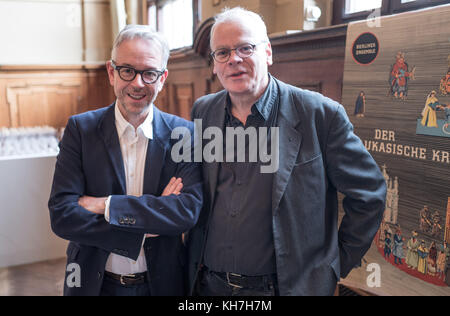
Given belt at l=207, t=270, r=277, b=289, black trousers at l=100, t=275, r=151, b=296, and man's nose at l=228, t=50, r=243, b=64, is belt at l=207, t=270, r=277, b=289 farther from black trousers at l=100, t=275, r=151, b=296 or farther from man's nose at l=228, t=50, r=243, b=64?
man's nose at l=228, t=50, r=243, b=64

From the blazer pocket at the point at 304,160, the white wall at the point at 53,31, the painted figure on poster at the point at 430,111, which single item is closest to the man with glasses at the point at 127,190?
the blazer pocket at the point at 304,160

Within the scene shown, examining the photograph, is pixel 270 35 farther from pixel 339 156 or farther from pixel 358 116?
pixel 339 156

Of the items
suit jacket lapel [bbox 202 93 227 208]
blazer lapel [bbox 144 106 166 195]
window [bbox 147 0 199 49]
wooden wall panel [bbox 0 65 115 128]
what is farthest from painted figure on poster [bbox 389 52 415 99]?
wooden wall panel [bbox 0 65 115 128]

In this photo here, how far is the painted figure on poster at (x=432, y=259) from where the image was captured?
57.4 inches

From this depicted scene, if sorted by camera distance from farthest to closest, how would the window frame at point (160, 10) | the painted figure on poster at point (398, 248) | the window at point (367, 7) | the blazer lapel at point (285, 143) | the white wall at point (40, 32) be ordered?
the white wall at point (40, 32) < the window frame at point (160, 10) < the window at point (367, 7) < the painted figure on poster at point (398, 248) < the blazer lapel at point (285, 143)

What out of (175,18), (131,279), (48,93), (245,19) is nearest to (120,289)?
(131,279)

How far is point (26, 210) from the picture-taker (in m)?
3.09

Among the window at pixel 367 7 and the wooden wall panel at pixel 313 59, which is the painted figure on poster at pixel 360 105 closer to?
the wooden wall panel at pixel 313 59

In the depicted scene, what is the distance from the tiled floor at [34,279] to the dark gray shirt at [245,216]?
80.8 inches

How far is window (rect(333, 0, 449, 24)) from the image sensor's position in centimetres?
177

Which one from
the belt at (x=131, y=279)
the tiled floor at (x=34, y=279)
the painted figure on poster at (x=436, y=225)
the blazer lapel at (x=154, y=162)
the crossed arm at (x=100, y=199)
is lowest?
the tiled floor at (x=34, y=279)

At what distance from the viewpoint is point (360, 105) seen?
1702 mm
